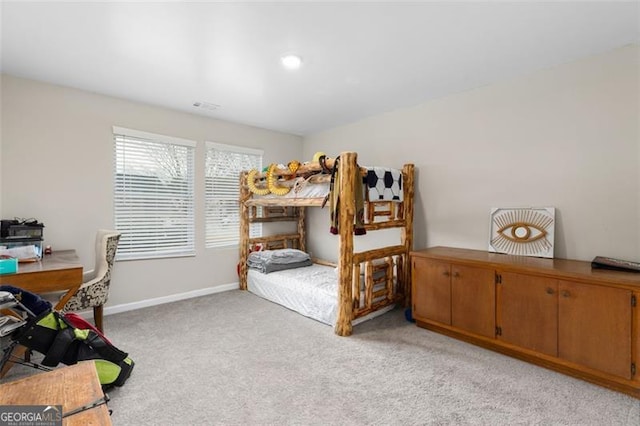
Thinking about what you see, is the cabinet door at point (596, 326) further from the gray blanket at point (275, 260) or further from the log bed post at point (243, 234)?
the log bed post at point (243, 234)

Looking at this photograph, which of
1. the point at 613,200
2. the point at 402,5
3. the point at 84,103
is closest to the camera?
the point at 402,5

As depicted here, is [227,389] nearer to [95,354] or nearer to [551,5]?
[95,354]

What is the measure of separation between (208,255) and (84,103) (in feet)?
7.47

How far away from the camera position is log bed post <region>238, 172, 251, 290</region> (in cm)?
451

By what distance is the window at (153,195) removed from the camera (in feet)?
11.8

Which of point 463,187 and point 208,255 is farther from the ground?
point 463,187

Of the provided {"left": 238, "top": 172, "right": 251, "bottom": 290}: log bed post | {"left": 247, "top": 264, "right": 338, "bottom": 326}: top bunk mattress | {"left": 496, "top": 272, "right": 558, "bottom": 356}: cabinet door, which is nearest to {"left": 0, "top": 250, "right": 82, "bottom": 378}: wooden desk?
{"left": 247, "top": 264, "right": 338, "bottom": 326}: top bunk mattress

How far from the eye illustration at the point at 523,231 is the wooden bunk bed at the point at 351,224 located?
94cm

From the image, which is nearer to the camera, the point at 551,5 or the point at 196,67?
the point at 551,5

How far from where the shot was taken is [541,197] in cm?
284

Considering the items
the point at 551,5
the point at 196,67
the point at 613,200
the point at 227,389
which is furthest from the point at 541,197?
the point at 196,67

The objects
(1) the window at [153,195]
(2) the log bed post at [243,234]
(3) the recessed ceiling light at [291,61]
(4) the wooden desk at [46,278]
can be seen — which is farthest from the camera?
(2) the log bed post at [243,234]

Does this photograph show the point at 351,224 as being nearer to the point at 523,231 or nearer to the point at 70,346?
the point at 523,231

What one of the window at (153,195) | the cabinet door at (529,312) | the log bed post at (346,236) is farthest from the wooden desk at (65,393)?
the cabinet door at (529,312)
